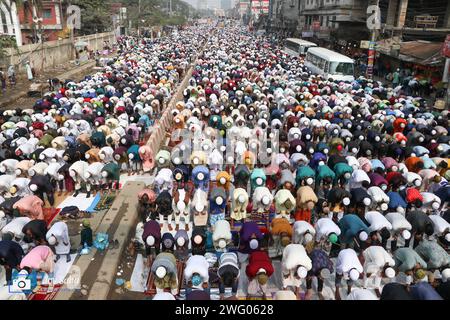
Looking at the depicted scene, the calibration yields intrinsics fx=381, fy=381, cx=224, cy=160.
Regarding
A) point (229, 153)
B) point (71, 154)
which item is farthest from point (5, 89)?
point (229, 153)

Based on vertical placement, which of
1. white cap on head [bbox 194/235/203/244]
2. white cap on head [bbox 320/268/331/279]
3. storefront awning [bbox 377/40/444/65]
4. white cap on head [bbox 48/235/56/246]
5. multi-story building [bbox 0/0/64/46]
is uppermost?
multi-story building [bbox 0/0/64/46]

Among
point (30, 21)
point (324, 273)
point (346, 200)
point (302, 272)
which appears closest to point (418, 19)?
point (346, 200)

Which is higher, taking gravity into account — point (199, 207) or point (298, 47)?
point (298, 47)

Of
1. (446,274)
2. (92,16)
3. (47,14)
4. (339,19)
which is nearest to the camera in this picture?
(446,274)

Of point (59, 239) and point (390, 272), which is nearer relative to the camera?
point (390, 272)

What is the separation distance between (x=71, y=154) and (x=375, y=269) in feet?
33.2

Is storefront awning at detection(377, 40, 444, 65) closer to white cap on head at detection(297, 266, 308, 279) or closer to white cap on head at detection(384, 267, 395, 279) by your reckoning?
white cap on head at detection(384, 267, 395, 279)

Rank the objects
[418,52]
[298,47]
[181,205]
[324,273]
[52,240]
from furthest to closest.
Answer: [298,47] → [418,52] → [181,205] → [52,240] → [324,273]

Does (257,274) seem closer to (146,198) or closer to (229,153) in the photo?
(146,198)

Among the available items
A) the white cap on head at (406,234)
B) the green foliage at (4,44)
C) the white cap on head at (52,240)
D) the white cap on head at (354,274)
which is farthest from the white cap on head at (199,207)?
the green foliage at (4,44)

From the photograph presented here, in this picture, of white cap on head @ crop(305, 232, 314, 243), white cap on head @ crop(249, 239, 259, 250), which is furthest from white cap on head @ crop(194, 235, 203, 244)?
white cap on head @ crop(305, 232, 314, 243)

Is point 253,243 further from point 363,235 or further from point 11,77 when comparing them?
point 11,77

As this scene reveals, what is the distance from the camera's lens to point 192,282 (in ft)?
25.2

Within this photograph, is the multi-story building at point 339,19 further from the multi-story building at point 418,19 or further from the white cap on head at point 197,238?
the white cap on head at point 197,238
